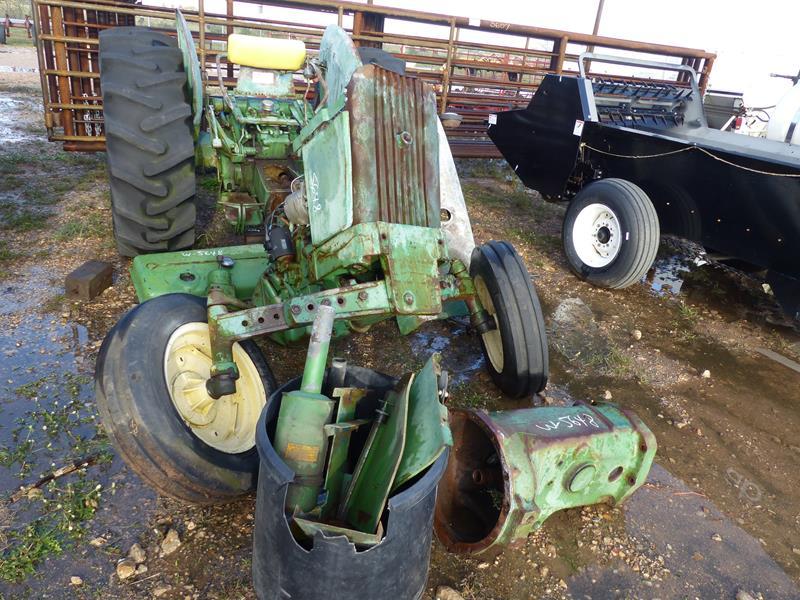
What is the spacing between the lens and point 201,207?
18.5ft

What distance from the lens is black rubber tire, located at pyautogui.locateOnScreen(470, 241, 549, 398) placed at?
2898mm

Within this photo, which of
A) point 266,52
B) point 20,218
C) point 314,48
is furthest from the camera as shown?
point 314,48

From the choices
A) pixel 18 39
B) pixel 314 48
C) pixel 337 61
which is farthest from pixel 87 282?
pixel 18 39

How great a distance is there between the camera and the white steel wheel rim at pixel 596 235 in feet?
15.8

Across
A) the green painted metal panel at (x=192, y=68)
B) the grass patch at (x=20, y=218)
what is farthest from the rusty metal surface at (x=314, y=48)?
the grass patch at (x=20, y=218)

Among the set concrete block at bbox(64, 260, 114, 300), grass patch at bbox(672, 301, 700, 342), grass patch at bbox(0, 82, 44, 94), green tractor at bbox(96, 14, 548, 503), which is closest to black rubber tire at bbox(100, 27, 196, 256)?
green tractor at bbox(96, 14, 548, 503)

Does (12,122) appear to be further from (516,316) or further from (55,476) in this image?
(516,316)

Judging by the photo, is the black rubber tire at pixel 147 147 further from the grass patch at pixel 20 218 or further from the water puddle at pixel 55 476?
the grass patch at pixel 20 218

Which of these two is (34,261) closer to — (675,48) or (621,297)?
(621,297)

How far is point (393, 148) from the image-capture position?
8.38 ft

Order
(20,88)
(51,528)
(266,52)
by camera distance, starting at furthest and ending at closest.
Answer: (20,88) < (266,52) < (51,528)

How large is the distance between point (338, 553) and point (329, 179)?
150 centimetres

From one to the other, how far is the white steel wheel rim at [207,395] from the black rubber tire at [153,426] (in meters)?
0.12

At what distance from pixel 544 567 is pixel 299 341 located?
1.73m
